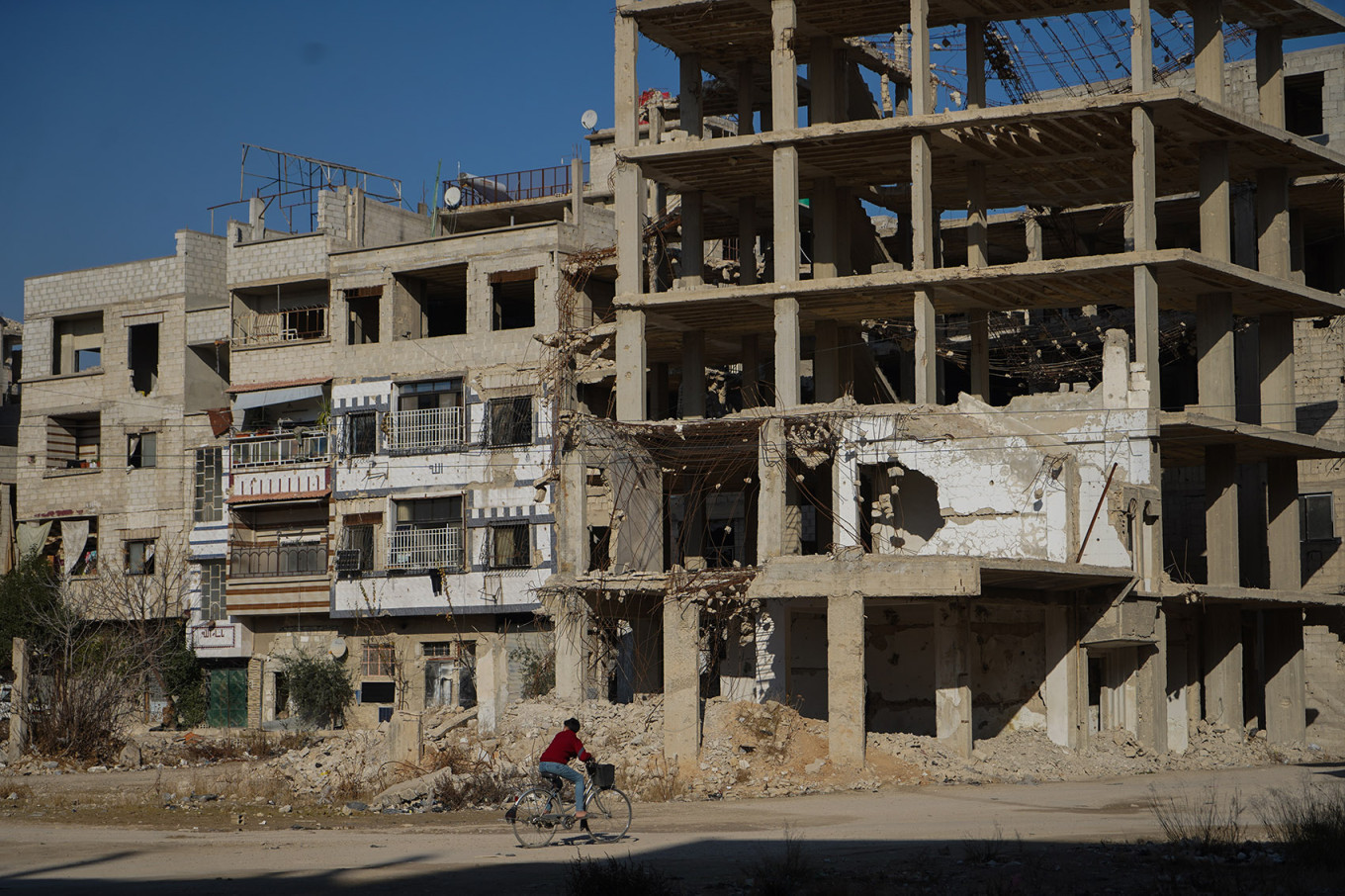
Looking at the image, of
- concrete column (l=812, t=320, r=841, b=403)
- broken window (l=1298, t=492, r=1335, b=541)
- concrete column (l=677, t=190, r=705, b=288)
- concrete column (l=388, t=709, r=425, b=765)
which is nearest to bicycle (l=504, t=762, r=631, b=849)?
concrete column (l=388, t=709, r=425, b=765)

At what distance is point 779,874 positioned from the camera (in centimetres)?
1606

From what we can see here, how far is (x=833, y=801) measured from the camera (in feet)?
84.7

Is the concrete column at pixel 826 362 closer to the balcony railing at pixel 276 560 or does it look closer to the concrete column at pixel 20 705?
the balcony railing at pixel 276 560

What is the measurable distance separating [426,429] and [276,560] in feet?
21.9

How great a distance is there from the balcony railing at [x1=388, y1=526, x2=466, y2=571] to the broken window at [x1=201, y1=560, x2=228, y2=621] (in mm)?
6932

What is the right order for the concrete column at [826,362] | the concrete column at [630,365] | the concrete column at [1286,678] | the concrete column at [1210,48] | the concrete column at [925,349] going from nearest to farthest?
the concrete column at [925,349] < the concrete column at [1210,48] < the concrete column at [630,365] < the concrete column at [1286,678] < the concrete column at [826,362]

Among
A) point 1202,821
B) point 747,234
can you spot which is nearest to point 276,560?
point 747,234

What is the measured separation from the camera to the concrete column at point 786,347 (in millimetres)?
37250

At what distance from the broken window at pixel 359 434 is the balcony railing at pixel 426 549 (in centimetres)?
275

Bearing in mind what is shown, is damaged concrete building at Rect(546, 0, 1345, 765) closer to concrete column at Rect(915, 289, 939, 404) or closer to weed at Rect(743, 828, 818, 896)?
concrete column at Rect(915, 289, 939, 404)

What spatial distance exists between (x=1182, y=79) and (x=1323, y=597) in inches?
637

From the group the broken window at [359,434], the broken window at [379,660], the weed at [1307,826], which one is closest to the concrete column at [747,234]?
the broken window at [359,434]

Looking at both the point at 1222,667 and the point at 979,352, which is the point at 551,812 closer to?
the point at 1222,667

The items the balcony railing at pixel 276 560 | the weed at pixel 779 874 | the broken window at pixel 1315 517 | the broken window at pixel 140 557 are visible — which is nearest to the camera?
the weed at pixel 779 874
